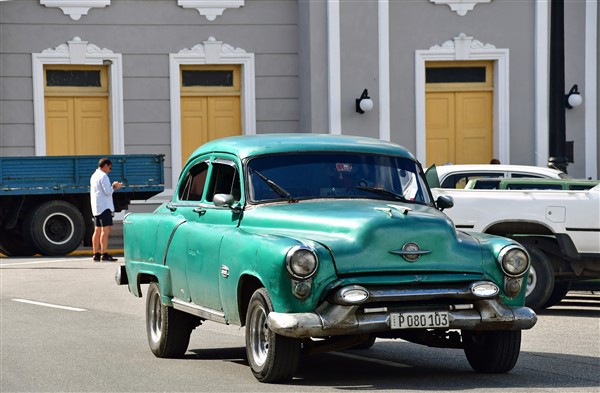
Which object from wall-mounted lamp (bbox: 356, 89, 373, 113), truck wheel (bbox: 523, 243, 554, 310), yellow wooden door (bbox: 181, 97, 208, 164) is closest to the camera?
truck wheel (bbox: 523, 243, 554, 310)

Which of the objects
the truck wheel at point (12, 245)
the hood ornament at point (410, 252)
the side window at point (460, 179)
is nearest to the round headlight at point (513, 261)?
the hood ornament at point (410, 252)

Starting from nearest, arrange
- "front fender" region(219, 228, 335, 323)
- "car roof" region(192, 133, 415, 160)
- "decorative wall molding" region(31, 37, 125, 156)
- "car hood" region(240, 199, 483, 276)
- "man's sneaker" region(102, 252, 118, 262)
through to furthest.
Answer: "front fender" region(219, 228, 335, 323), "car hood" region(240, 199, 483, 276), "car roof" region(192, 133, 415, 160), "man's sneaker" region(102, 252, 118, 262), "decorative wall molding" region(31, 37, 125, 156)

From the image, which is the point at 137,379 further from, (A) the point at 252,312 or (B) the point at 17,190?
(B) the point at 17,190

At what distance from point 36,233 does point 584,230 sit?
1300cm

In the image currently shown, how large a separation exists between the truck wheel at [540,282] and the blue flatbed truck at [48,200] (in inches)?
491

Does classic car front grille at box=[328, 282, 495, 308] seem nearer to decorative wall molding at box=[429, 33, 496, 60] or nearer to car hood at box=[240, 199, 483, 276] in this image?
car hood at box=[240, 199, 483, 276]

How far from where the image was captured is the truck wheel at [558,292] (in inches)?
616

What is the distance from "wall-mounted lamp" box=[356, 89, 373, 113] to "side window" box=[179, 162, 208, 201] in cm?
1720

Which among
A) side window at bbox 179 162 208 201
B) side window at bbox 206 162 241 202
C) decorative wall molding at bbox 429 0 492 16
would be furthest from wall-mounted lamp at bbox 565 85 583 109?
side window at bbox 206 162 241 202

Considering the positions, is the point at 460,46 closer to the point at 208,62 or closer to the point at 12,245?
the point at 208,62

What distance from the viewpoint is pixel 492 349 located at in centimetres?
1011

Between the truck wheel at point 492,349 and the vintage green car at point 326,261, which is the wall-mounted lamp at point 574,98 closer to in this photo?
the vintage green car at point 326,261

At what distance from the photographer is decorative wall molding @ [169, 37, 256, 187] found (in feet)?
98.1

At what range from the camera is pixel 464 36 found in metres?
30.0
